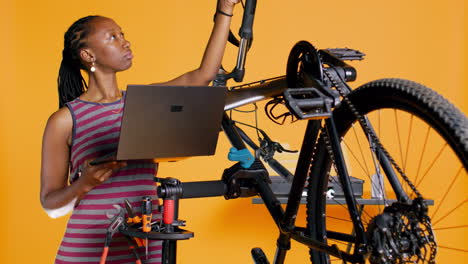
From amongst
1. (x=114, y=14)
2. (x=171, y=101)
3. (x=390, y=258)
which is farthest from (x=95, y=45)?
(x=114, y=14)

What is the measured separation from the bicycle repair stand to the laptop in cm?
8

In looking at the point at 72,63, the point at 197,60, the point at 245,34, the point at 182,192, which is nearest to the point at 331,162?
the point at 182,192

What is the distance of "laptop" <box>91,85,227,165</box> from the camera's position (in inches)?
58.7

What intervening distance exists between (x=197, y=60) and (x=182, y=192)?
5.47ft

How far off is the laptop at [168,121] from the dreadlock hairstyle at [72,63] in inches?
18.0

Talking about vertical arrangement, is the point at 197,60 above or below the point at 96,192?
above

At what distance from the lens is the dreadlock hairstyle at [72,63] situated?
77.4 inches

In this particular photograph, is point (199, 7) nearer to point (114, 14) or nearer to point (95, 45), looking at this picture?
point (114, 14)

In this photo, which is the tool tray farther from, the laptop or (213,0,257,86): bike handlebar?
(213,0,257,86): bike handlebar

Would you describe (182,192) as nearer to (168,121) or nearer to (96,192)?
(168,121)

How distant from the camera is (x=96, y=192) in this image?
6.15 feet

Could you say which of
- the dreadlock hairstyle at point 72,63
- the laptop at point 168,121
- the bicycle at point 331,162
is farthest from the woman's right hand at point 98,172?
the dreadlock hairstyle at point 72,63

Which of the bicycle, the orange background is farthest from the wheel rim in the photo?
the bicycle

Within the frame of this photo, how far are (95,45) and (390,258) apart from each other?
1075mm
